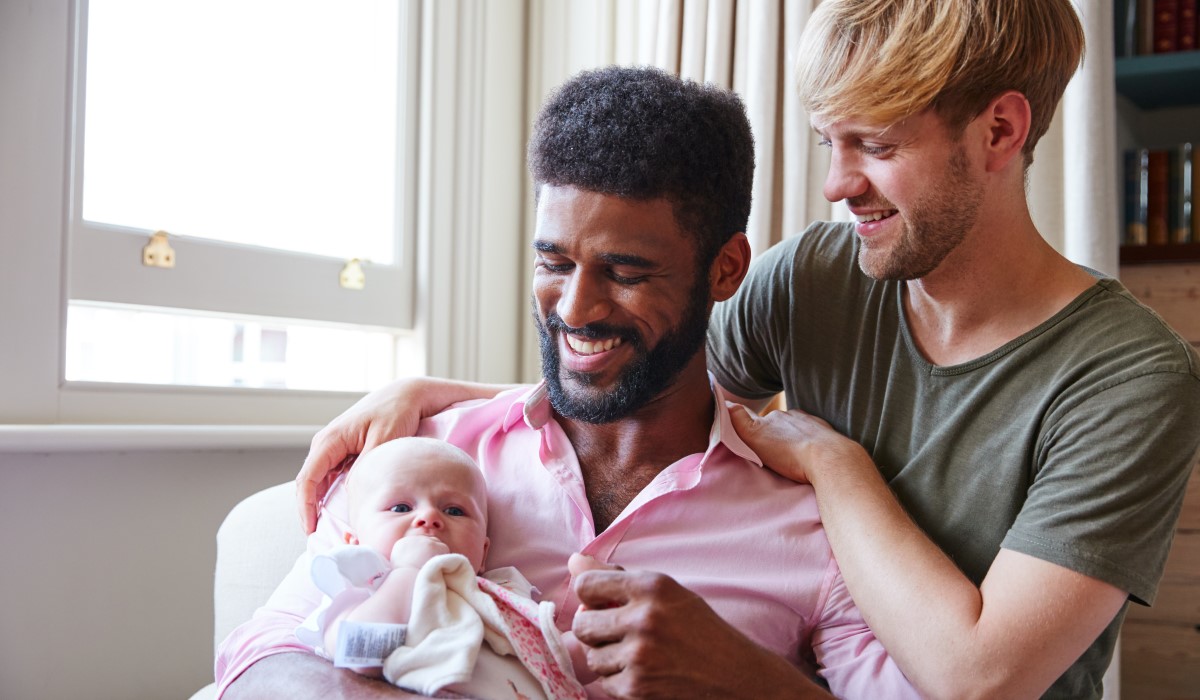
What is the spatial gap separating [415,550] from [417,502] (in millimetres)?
80

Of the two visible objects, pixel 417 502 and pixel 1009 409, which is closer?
pixel 417 502

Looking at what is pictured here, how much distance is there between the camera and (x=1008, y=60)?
53.4 inches

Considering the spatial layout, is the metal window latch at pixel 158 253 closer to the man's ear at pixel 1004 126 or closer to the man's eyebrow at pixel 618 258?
the man's eyebrow at pixel 618 258

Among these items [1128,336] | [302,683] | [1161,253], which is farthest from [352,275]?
[1161,253]

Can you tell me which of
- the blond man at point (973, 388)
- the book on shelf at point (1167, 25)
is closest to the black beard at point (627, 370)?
the blond man at point (973, 388)

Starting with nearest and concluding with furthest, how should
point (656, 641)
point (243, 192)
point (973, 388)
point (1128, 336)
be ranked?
point (656, 641) < point (1128, 336) < point (973, 388) < point (243, 192)

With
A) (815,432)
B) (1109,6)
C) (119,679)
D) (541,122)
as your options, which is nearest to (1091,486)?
(815,432)

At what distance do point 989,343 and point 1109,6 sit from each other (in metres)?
1.09

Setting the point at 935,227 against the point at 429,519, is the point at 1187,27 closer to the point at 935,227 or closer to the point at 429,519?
the point at 935,227

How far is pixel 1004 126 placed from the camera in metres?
1.40

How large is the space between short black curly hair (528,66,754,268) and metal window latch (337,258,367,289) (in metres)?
1.06

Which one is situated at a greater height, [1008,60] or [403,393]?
[1008,60]

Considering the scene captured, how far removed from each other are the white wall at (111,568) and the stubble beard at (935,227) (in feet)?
4.32

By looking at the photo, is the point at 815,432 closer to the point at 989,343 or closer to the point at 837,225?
the point at 989,343
